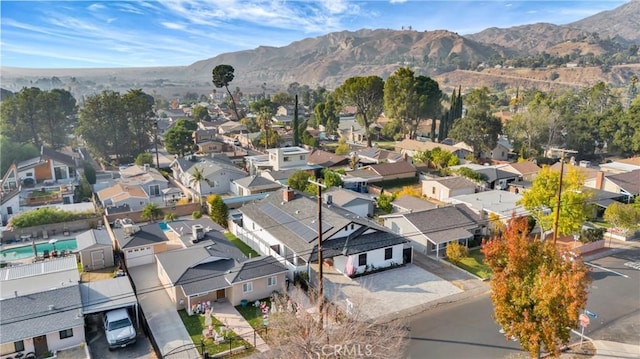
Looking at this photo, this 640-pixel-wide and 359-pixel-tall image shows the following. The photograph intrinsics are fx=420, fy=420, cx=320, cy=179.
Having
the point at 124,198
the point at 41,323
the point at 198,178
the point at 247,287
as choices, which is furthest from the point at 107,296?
the point at 198,178

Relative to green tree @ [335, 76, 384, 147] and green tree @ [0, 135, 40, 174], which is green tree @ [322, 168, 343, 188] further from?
green tree @ [0, 135, 40, 174]

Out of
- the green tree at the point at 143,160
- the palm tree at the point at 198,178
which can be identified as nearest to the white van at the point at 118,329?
the palm tree at the point at 198,178

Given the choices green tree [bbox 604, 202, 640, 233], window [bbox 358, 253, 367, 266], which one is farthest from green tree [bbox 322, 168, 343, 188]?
green tree [bbox 604, 202, 640, 233]

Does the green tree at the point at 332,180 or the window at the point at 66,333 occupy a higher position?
the green tree at the point at 332,180

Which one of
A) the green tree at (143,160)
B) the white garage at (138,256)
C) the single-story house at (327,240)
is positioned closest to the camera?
the single-story house at (327,240)

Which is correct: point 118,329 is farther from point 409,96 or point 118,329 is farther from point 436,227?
point 409,96

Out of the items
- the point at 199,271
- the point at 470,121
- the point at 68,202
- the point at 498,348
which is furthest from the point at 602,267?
the point at 68,202

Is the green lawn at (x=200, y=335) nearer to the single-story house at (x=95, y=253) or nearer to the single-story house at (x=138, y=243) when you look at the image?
the single-story house at (x=138, y=243)
